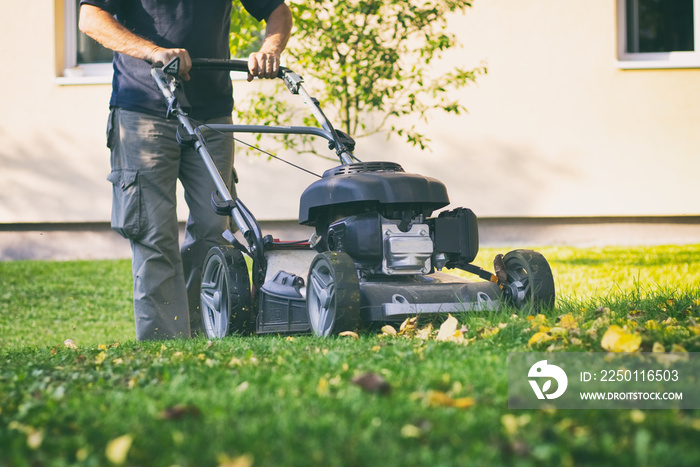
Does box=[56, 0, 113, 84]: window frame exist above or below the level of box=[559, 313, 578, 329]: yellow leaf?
above

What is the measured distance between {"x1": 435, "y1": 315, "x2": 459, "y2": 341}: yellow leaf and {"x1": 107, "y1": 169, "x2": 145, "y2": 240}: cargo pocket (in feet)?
5.58

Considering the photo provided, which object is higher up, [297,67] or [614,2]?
[614,2]

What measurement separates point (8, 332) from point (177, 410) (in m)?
4.60

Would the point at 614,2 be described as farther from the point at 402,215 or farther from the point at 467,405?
the point at 467,405

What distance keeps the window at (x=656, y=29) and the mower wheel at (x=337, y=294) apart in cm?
668

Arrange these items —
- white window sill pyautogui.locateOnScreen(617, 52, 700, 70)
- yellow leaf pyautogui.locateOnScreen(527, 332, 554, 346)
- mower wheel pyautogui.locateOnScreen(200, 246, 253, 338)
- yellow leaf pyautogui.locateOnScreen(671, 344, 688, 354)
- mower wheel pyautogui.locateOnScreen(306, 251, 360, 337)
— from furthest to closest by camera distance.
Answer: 1. white window sill pyautogui.locateOnScreen(617, 52, 700, 70)
2. mower wheel pyautogui.locateOnScreen(200, 246, 253, 338)
3. mower wheel pyautogui.locateOnScreen(306, 251, 360, 337)
4. yellow leaf pyautogui.locateOnScreen(527, 332, 554, 346)
5. yellow leaf pyautogui.locateOnScreen(671, 344, 688, 354)

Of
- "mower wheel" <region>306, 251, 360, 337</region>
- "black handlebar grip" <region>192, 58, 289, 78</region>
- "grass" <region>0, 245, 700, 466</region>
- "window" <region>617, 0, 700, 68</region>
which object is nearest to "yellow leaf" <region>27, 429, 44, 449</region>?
"grass" <region>0, 245, 700, 466</region>

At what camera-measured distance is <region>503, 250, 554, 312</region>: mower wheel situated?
3.52m

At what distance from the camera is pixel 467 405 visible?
190 centimetres

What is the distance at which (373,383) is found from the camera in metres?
2.08

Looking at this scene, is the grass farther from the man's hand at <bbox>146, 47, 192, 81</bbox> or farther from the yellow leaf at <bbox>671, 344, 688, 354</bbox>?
the man's hand at <bbox>146, 47, 192, 81</bbox>

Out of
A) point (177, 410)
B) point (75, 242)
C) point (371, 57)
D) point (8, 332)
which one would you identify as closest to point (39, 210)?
point (75, 242)

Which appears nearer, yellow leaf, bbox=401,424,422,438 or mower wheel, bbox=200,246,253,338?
yellow leaf, bbox=401,424,422,438

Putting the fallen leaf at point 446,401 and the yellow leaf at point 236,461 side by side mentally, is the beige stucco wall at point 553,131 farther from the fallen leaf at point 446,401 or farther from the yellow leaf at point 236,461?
the yellow leaf at point 236,461
